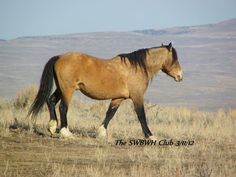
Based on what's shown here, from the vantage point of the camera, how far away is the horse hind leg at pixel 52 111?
1272cm

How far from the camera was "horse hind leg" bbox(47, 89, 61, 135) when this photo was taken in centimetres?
1272

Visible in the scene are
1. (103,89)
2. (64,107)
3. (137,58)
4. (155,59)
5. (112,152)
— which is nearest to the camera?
(112,152)

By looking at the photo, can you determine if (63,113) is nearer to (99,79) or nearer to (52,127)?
(52,127)

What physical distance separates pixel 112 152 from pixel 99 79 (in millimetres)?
2548

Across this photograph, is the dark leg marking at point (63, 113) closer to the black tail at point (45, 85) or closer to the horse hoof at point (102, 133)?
the black tail at point (45, 85)

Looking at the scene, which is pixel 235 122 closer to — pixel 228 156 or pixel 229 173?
pixel 228 156

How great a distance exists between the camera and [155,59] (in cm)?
1413

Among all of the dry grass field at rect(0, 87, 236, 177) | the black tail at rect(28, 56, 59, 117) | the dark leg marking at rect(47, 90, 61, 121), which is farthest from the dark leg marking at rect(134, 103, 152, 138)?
the black tail at rect(28, 56, 59, 117)

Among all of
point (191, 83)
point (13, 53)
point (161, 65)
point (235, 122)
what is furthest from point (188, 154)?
point (13, 53)

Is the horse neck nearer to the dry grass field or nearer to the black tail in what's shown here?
the dry grass field

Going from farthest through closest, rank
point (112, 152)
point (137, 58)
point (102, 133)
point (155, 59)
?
point (155, 59) < point (137, 58) < point (102, 133) < point (112, 152)

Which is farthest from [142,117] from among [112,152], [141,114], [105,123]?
[112,152]

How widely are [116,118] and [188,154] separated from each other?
24.6ft

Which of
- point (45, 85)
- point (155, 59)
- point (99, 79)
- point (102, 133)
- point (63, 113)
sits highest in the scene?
point (155, 59)
